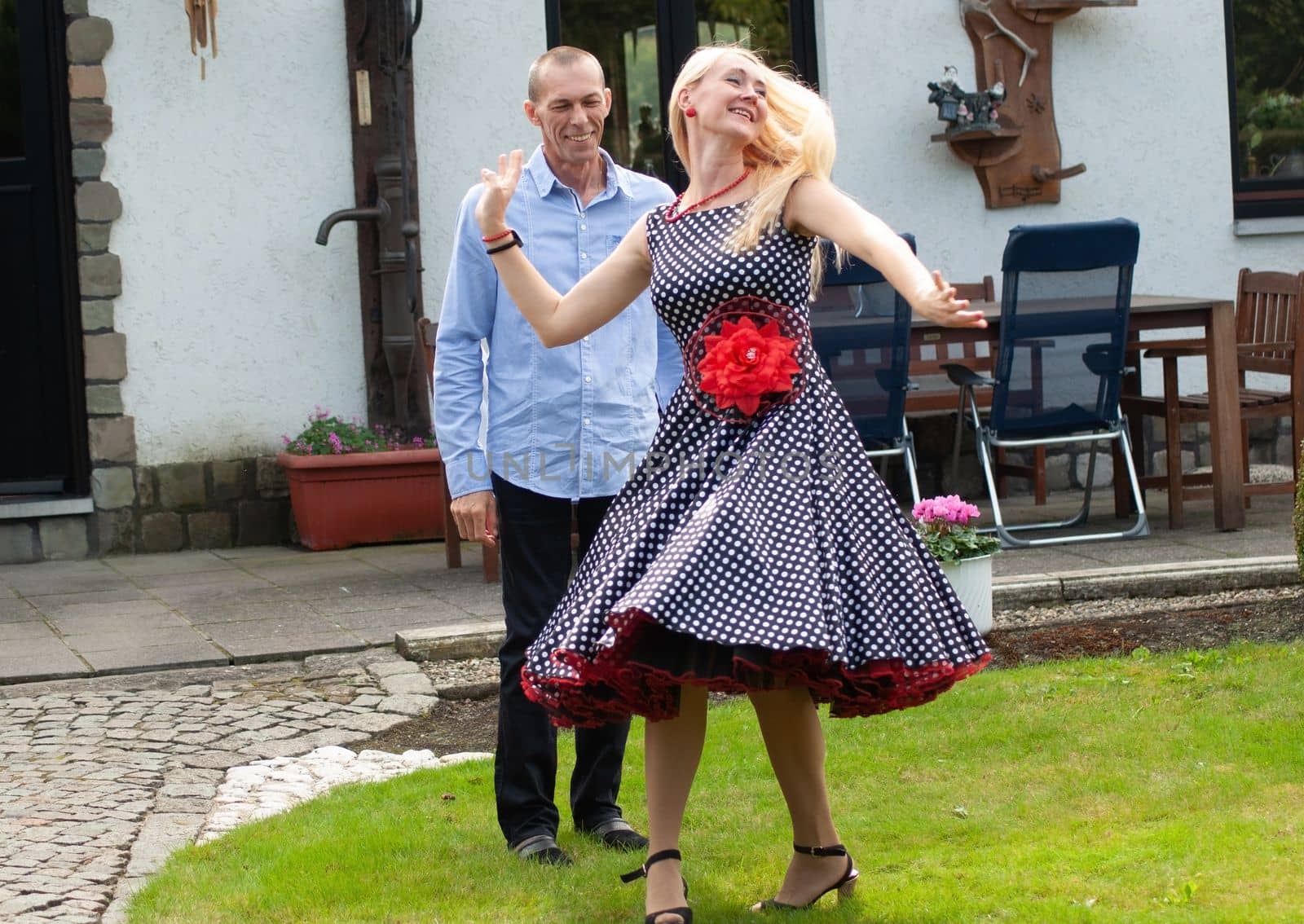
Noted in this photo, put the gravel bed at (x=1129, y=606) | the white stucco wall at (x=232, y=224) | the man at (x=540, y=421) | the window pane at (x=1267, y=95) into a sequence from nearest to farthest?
the man at (x=540, y=421), the gravel bed at (x=1129, y=606), the white stucco wall at (x=232, y=224), the window pane at (x=1267, y=95)

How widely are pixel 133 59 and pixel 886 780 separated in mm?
5591

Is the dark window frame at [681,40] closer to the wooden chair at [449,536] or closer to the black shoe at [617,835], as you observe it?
the wooden chair at [449,536]

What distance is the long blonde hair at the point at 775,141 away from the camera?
3.01 meters

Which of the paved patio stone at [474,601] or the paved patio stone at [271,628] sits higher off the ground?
the paved patio stone at [474,601]

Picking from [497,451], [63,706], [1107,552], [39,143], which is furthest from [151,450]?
[497,451]

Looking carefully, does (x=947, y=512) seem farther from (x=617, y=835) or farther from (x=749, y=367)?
(x=749, y=367)

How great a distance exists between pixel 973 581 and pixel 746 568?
2.71 metres

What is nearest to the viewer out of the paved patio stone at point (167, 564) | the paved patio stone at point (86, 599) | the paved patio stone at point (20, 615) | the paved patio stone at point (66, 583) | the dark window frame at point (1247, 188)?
the paved patio stone at point (20, 615)

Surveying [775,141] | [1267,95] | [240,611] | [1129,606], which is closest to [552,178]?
[775,141]

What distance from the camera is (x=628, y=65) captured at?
8.99 meters

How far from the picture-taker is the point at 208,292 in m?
8.12

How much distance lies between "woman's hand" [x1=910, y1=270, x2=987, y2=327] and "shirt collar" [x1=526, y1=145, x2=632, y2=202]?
3.46 feet

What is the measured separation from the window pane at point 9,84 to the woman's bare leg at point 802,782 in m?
6.26

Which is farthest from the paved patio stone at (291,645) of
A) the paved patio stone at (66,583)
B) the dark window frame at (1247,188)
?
the dark window frame at (1247,188)
